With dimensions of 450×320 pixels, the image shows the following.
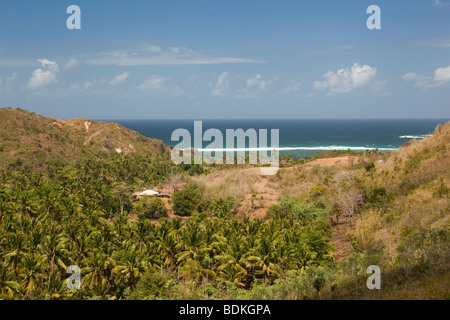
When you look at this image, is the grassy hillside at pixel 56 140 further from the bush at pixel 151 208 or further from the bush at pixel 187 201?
the bush at pixel 187 201

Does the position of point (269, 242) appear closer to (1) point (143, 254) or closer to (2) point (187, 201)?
(1) point (143, 254)

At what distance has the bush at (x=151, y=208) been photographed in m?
57.3

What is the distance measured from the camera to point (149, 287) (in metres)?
23.9

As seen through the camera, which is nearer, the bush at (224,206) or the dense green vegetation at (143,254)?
the dense green vegetation at (143,254)

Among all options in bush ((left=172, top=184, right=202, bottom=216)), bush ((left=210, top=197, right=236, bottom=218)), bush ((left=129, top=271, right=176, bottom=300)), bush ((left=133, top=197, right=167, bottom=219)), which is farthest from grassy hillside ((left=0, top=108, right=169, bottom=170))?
bush ((left=129, top=271, right=176, bottom=300))

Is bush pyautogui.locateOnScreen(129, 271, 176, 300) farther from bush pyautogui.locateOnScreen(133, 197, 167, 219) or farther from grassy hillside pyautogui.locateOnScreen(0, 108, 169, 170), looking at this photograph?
grassy hillside pyautogui.locateOnScreen(0, 108, 169, 170)

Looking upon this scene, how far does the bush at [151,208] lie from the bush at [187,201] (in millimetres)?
2110

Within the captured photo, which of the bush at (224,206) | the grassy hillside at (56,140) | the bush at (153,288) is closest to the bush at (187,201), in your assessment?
the bush at (224,206)

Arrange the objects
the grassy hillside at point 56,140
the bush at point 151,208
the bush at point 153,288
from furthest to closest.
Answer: the grassy hillside at point 56,140 → the bush at point 151,208 → the bush at point 153,288

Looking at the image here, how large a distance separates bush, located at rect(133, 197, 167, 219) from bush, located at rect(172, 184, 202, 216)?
6.92 ft

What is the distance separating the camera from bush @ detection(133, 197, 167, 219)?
57281 millimetres


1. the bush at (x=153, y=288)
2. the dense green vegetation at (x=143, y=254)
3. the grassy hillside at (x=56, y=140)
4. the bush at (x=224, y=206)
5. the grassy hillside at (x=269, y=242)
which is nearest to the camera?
the grassy hillside at (x=269, y=242)
